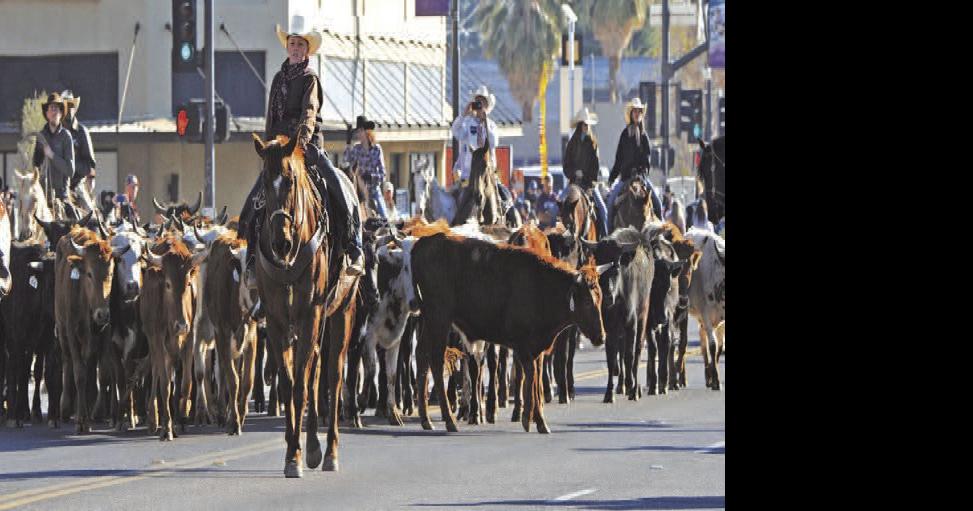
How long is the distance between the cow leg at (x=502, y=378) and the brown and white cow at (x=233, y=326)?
2.95 metres

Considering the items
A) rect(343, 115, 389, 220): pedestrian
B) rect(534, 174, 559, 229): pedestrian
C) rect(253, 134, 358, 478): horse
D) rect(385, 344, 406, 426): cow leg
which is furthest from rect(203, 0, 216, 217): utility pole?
rect(253, 134, 358, 478): horse

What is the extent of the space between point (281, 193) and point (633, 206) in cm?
1295

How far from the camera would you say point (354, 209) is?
50.0 ft

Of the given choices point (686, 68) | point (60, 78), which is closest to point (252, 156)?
point (60, 78)

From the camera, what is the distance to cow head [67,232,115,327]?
58.4ft

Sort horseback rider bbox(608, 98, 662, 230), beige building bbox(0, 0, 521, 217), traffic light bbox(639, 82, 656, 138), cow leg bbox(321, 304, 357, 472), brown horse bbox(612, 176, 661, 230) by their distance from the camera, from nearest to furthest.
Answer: cow leg bbox(321, 304, 357, 472), brown horse bbox(612, 176, 661, 230), horseback rider bbox(608, 98, 662, 230), beige building bbox(0, 0, 521, 217), traffic light bbox(639, 82, 656, 138)

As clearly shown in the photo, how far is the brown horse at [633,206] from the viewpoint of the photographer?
87.1ft

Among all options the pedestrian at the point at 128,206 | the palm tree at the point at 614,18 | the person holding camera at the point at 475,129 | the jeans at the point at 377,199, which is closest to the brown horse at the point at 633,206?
the person holding camera at the point at 475,129

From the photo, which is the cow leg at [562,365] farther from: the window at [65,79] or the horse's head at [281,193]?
the window at [65,79]

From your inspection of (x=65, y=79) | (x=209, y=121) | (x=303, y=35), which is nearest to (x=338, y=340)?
(x=303, y=35)

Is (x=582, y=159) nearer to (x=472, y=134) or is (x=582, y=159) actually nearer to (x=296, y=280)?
(x=472, y=134)

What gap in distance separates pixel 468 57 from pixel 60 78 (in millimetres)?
91162

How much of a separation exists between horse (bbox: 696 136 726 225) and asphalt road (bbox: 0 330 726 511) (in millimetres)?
7461

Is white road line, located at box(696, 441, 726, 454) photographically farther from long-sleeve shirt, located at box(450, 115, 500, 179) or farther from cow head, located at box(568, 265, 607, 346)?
long-sleeve shirt, located at box(450, 115, 500, 179)
